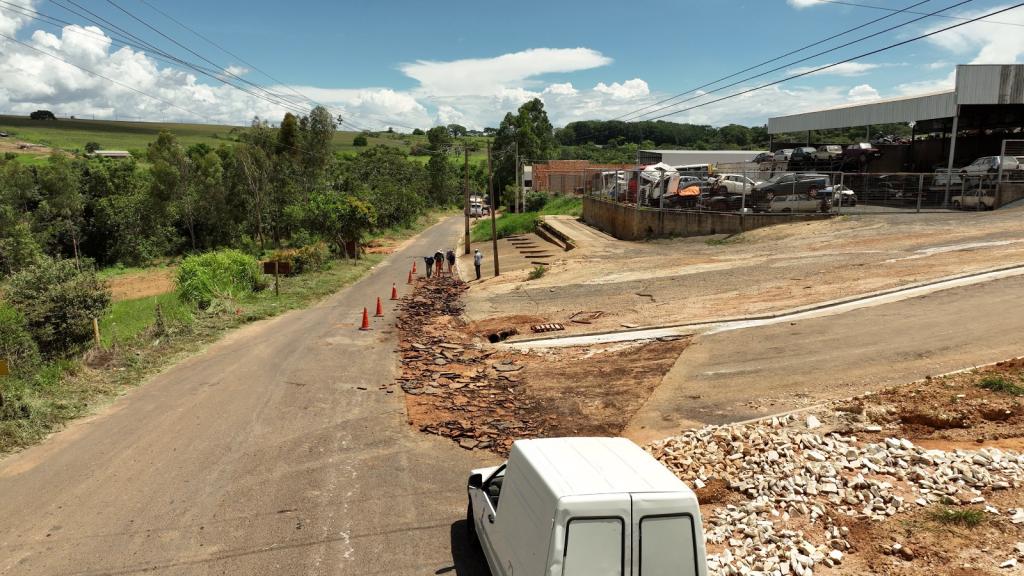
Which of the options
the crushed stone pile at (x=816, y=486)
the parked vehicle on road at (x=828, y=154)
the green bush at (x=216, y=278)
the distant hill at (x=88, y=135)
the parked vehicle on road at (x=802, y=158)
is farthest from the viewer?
the distant hill at (x=88, y=135)

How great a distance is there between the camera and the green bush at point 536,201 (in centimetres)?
6328

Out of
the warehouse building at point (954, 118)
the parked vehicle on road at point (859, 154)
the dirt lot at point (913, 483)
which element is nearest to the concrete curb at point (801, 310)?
the dirt lot at point (913, 483)

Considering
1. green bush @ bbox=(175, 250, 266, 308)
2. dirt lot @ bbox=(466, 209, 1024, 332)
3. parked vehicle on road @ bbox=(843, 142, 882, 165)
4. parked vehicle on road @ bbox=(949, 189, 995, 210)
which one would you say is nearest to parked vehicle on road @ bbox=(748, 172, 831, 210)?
dirt lot @ bbox=(466, 209, 1024, 332)

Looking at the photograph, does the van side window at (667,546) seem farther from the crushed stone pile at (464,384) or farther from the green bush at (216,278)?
the green bush at (216,278)

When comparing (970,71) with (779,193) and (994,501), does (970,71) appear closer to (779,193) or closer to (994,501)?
(779,193)

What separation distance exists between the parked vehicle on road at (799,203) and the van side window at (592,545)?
27.3 meters

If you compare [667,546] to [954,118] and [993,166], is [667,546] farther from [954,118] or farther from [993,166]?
[954,118]

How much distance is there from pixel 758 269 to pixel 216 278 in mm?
20848

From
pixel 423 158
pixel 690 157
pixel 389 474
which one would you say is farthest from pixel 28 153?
pixel 389 474

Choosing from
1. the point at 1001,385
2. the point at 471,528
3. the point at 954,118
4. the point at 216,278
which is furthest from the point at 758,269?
the point at 216,278

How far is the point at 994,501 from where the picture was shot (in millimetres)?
6344

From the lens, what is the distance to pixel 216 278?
24938 mm

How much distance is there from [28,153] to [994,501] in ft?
369

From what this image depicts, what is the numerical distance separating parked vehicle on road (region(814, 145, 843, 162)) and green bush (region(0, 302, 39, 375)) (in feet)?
140
